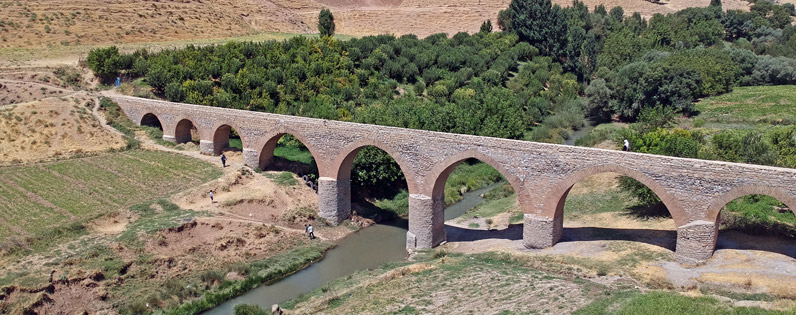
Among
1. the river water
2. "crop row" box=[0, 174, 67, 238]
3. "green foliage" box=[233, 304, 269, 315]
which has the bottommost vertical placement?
the river water

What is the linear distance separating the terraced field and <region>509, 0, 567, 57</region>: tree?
44.2 m

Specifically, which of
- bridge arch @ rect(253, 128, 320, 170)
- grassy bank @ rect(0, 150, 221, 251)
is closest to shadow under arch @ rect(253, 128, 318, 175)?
bridge arch @ rect(253, 128, 320, 170)

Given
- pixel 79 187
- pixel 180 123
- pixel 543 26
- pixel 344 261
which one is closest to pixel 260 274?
pixel 344 261

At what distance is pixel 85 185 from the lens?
33.3 metres

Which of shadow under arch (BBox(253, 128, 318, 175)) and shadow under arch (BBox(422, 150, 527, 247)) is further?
shadow under arch (BBox(253, 128, 318, 175))

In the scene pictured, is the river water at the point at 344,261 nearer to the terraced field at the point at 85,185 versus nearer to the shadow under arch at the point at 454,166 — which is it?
the shadow under arch at the point at 454,166

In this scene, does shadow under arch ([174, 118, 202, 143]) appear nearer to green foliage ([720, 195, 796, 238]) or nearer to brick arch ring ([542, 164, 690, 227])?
brick arch ring ([542, 164, 690, 227])

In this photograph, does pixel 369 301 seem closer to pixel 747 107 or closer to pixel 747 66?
pixel 747 107

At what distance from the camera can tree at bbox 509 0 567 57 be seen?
231ft

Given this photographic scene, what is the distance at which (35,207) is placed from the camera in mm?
30188

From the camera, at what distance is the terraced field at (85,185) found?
2931cm

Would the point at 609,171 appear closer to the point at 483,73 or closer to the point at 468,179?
the point at 468,179

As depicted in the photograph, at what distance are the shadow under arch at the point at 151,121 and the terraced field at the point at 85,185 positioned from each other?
183 inches

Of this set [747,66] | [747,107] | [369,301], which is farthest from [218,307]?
[747,66]
